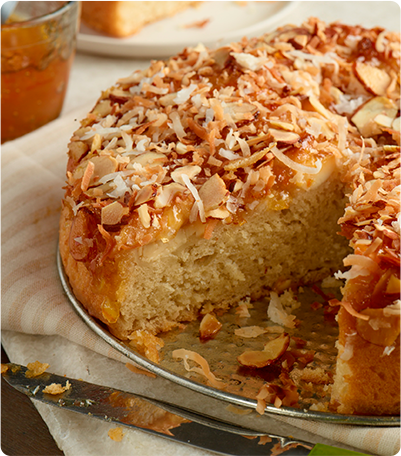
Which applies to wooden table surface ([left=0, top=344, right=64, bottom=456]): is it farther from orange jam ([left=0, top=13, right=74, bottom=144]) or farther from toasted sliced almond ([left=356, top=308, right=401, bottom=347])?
orange jam ([left=0, top=13, right=74, bottom=144])

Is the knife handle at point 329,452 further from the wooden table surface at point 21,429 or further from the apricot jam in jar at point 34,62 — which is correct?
the apricot jam in jar at point 34,62

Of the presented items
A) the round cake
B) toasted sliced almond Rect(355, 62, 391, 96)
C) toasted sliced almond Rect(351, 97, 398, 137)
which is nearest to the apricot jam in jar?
the round cake

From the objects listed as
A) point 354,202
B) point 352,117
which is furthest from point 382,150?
point 354,202

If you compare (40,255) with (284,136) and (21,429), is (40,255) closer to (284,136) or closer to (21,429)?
(21,429)

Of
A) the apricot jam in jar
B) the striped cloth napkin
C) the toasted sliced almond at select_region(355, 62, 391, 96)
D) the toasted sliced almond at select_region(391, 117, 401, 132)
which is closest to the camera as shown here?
the striped cloth napkin

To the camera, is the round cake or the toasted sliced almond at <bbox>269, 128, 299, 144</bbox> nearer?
the round cake

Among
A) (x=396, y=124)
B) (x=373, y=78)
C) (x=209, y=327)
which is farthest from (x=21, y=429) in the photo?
(x=373, y=78)

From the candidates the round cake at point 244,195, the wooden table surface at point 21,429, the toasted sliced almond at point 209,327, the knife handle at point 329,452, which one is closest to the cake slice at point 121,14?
the round cake at point 244,195

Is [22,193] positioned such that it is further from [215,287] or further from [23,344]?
[215,287]

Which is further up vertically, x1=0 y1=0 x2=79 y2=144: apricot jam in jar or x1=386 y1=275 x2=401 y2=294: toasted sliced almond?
x1=386 y1=275 x2=401 y2=294: toasted sliced almond
